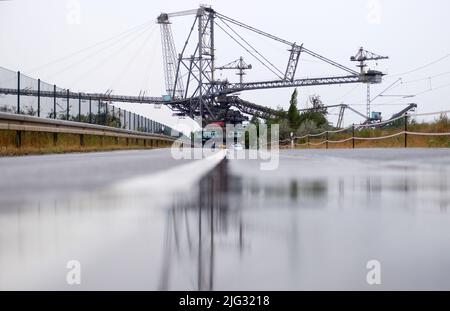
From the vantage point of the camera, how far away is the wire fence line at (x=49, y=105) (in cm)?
1401

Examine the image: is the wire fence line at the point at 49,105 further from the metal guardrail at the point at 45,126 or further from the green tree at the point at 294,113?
the green tree at the point at 294,113

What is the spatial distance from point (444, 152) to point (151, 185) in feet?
27.9

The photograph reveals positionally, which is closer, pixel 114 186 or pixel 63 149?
pixel 114 186

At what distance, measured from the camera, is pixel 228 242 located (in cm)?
248

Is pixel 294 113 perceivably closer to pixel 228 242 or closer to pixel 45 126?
pixel 45 126

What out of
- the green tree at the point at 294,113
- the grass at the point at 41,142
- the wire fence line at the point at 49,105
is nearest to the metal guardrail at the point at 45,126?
the grass at the point at 41,142

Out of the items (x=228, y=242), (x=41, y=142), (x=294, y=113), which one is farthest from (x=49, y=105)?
(x=294, y=113)

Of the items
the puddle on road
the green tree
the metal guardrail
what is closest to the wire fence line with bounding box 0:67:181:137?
the metal guardrail

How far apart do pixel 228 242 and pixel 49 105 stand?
51.5 ft

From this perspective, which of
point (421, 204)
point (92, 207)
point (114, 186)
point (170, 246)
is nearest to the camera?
point (170, 246)

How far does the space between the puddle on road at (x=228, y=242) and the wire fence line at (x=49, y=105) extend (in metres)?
10.1

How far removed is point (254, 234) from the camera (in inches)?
106
